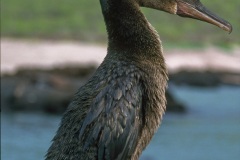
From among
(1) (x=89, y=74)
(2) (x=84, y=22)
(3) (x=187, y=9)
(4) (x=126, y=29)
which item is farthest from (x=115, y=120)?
(2) (x=84, y=22)

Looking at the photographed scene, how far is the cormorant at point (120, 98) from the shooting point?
7207mm

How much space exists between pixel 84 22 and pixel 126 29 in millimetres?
27181

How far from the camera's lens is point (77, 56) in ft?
96.7

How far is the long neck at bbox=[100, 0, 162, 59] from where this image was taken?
750cm

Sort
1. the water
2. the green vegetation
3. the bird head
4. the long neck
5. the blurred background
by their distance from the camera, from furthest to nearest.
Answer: the green vegetation < the blurred background < the water < the bird head < the long neck

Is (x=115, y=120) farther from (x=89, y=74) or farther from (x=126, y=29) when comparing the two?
(x=89, y=74)

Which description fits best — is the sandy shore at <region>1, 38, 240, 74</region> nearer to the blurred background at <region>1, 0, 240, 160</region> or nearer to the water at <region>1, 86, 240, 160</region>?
the blurred background at <region>1, 0, 240, 160</region>

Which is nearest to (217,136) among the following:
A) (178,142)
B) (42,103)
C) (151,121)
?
(178,142)

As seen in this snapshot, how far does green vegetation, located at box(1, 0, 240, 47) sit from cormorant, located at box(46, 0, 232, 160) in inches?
979

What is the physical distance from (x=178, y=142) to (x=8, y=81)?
15.0ft

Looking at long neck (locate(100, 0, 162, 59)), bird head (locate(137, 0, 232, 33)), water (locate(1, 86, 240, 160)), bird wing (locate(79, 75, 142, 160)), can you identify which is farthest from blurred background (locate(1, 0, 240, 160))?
bird wing (locate(79, 75, 142, 160))

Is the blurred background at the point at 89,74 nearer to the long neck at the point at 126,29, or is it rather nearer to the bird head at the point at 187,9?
the bird head at the point at 187,9

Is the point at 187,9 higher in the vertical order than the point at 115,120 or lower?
higher

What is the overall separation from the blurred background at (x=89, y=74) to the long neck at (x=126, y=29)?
785cm
